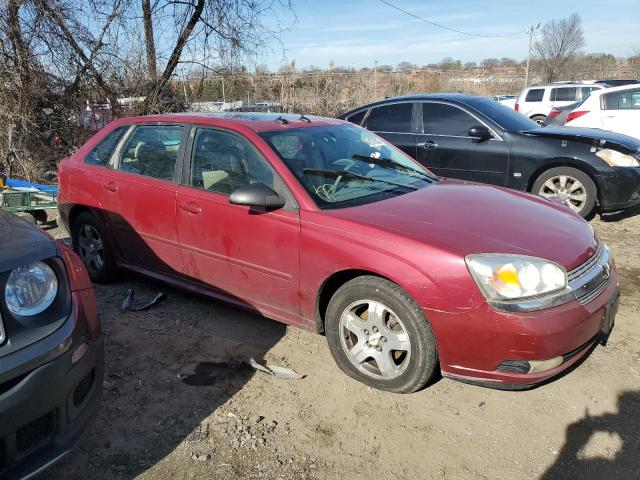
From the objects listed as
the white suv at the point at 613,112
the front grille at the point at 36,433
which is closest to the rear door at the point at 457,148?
the white suv at the point at 613,112

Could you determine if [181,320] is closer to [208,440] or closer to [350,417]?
[208,440]

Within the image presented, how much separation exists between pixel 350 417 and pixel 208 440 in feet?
2.51

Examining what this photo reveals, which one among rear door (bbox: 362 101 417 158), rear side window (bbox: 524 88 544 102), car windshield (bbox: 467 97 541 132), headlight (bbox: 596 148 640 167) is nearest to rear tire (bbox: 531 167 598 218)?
headlight (bbox: 596 148 640 167)

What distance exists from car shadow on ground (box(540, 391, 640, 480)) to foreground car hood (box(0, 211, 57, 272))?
250 cm

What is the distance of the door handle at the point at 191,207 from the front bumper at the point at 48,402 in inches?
56.1

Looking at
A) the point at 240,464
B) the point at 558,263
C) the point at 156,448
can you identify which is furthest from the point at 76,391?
the point at 558,263

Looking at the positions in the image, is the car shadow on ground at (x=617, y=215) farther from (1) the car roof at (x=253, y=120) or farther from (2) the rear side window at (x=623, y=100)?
(1) the car roof at (x=253, y=120)

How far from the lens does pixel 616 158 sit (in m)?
6.20

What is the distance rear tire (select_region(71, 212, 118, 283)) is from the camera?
15.0ft

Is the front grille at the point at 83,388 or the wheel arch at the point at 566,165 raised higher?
the wheel arch at the point at 566,165

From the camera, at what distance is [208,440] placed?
2660 millimetres

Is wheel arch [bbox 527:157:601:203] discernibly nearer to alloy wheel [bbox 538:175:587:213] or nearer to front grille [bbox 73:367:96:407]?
alloy wheel [bbox 538:175:587:213]

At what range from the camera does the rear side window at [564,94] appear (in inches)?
703

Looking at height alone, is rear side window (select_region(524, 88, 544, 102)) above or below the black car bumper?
above
